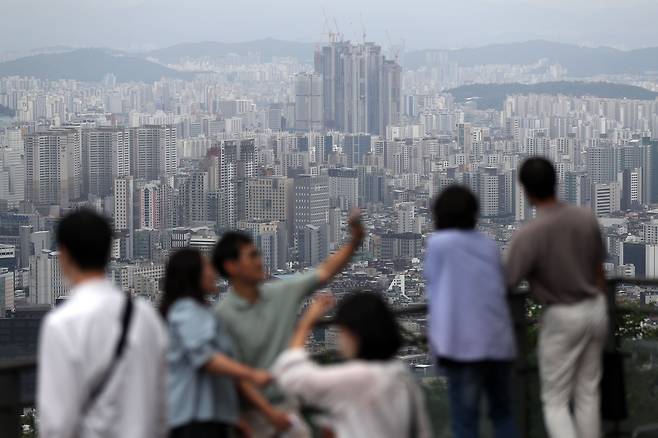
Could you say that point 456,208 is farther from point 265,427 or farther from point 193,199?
point 193,199

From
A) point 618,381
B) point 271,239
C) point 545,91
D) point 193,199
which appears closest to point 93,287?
point 618,381

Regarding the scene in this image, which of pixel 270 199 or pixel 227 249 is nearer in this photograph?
pixel 227 249

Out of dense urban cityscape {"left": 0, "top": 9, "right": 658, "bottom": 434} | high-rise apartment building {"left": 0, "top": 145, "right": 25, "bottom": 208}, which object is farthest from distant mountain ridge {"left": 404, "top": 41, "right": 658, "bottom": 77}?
high-rise apartment building {"left": 0, "top": 145, "right": 25, "bottom": 208}

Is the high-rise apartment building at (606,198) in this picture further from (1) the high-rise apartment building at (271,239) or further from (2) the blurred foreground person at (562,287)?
(2) the blurred foreground person at (562,287)

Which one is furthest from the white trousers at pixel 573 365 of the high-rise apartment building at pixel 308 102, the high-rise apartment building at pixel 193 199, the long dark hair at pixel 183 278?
the high-rise apartment building at pixel 308 102

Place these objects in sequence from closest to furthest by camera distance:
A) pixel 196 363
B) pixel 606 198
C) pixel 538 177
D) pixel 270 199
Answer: pixel 196 363, pixel 538 177, pixel 606 198, pixel 270 199

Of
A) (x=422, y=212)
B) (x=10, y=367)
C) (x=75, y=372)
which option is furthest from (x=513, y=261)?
(x=422, y=212)
